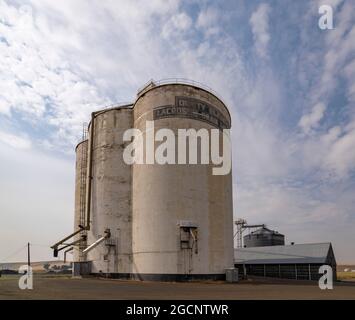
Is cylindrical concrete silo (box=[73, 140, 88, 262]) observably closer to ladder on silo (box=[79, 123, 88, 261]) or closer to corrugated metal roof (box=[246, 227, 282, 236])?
ladder on silo (box=[79, 123, 88, 261])

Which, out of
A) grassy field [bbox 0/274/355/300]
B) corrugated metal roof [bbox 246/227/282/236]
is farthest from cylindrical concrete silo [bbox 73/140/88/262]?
corrugated metal roof [bbox 246/227/282/236]

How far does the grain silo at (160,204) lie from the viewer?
28.2 m

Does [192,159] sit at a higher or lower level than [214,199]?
higher

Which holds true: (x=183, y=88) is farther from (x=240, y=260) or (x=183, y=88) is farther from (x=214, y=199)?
(x=240, y=260)

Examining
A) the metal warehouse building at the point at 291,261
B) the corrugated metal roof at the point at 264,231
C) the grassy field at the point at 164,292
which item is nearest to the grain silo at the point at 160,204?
the grassy field at the point at 164,292

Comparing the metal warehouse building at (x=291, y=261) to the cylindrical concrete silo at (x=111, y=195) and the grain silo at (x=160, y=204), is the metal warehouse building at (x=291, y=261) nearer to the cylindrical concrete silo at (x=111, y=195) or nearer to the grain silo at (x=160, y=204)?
the grain silo at (x=160, y=204)

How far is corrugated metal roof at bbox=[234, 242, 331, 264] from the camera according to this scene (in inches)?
1655

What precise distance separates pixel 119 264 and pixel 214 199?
1043 centimetres

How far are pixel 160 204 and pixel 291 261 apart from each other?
22899 mm

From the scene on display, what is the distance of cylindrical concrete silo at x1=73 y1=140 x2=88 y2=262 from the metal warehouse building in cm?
1803
